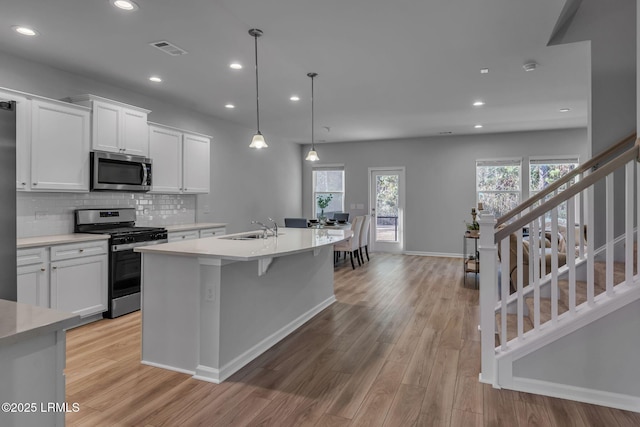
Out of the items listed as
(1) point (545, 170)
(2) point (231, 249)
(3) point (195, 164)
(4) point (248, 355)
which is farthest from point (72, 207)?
(1) point (545, 170)

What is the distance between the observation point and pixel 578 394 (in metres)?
2.27

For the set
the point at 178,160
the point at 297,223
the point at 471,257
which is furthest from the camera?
the point at 297,223

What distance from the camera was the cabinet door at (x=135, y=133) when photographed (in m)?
4.28

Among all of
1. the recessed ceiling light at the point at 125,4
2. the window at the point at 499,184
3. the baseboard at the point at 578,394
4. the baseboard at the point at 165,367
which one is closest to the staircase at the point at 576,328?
the baseboard at the point at 578,394

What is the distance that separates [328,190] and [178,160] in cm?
458

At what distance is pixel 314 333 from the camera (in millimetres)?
3447

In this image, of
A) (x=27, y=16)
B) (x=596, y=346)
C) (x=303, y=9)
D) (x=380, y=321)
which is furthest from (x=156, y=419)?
(x=27, y=16)

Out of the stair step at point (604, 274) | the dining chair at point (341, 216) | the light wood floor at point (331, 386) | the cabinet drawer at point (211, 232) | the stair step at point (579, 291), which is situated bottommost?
the light wood floor at point (331, 386)

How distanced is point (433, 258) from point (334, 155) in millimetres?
3378

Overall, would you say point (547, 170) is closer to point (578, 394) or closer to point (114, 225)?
point (578, 394)

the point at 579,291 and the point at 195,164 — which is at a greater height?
the point at 195,164

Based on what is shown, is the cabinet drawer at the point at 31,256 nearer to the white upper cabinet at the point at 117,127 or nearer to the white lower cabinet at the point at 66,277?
the white lower cabinet at the point at 66,277

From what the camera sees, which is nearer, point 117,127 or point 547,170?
point 117,127

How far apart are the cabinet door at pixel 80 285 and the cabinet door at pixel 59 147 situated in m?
0.79
